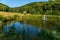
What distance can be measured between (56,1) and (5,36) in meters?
43.3

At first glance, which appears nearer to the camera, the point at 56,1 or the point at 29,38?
the point at 29,38

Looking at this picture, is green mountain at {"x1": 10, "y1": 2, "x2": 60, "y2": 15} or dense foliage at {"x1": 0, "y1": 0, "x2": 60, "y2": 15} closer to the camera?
dense foliage at {"x1": 0, "y1": 0, "x2": 60, "y2": 15}

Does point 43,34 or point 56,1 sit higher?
point 56,1

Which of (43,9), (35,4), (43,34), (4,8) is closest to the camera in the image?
(43,34)

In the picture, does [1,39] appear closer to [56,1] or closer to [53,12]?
[53,12]

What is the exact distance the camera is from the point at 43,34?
1817cm

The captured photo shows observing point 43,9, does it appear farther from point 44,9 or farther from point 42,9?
point 42,9

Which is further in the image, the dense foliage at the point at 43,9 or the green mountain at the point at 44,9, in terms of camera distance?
the green mountain at the point at 44,9

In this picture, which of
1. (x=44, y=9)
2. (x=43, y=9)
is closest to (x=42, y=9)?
(x=43, y=9)

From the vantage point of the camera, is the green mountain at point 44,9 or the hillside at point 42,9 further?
the green mountain at point 44,9

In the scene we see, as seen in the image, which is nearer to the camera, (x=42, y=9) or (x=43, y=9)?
(x=42, y=9)

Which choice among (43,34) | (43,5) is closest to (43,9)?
(43,5)

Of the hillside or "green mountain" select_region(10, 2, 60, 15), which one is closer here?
the hillside

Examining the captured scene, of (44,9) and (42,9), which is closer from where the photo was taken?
(42,9)
